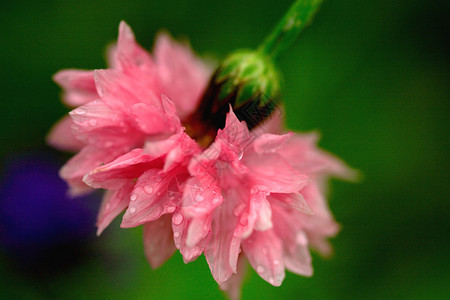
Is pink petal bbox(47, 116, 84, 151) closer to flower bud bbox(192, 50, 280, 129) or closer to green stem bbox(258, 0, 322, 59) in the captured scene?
flower bud bbox(192, 50, 280, 129)

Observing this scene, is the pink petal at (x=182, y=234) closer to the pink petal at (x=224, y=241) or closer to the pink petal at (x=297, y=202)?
the pink petal at (x=224, y=241)

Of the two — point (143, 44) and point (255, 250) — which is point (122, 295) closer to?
point (255, 250)

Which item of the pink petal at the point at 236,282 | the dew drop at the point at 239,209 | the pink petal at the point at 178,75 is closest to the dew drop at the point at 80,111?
the pink petal at the point at 178,75

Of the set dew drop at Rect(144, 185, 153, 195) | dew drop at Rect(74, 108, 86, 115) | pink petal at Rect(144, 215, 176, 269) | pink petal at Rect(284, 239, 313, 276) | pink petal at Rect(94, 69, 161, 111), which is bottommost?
pink petal at Rect(144, 215, 176, 269)

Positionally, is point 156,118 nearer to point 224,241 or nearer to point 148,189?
point 148,189

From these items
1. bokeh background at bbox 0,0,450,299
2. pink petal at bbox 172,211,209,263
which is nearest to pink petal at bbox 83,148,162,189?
pink petal at bbox 172,211,209,263
